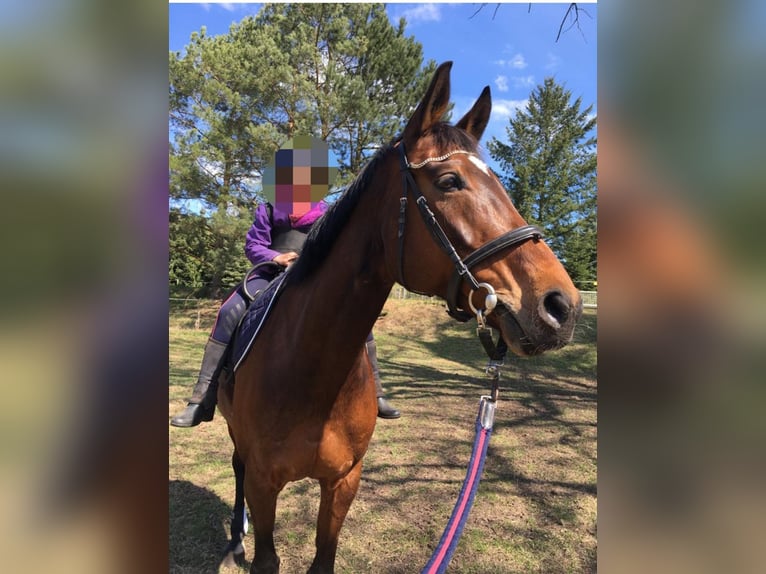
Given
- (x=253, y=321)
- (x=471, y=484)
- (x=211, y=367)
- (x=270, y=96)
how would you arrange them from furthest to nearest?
1. (x=270, y=96)
2. (x=211, y=367)
3. (x=253, y=321)
4. (x=471, y=484)

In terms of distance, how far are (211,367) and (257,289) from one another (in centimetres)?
65

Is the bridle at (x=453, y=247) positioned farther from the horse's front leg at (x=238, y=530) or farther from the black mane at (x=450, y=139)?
the horse's front leg at (x=238, y=530)

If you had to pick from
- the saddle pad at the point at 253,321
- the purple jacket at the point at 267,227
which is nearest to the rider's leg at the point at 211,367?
the saddle pad at the point at 253,321

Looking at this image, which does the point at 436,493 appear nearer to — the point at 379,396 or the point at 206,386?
the point at 379,396

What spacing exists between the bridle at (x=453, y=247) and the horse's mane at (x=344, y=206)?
0.28 ft

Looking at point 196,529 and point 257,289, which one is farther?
point 196,529

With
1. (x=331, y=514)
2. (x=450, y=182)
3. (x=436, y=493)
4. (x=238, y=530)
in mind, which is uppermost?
(x=450, y=182)

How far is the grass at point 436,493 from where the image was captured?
350 cm

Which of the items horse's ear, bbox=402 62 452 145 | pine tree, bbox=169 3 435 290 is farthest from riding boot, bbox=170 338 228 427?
pine tree, bbox=169 3 435 290

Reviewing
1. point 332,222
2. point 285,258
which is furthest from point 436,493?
point 332,222

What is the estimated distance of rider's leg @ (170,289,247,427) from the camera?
3117 millimetres

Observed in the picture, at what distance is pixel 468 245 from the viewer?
1536mm

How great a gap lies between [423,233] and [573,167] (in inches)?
1197
